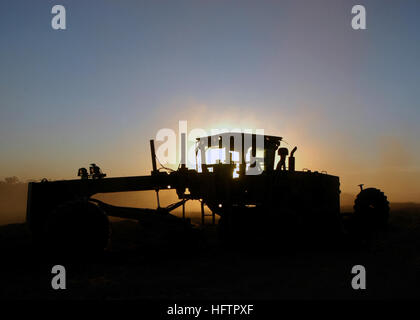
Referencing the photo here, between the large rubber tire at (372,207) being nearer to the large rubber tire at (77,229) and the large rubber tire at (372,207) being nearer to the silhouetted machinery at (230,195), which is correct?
the silhouetted machinery at (230,195)

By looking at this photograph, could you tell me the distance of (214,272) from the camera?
677 centimetres

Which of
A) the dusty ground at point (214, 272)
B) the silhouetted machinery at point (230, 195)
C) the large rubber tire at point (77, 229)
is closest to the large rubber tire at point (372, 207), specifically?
the dusty ground at point (214, 272)

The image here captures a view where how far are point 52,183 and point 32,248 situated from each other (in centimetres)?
177

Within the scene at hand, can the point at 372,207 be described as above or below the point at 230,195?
below

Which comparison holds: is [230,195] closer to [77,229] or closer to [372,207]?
[77,229]

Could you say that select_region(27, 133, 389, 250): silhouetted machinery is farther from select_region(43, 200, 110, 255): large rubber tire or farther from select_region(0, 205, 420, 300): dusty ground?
select_region(0, 205, 420, 300): dusty ground

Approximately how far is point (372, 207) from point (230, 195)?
23.1 ft

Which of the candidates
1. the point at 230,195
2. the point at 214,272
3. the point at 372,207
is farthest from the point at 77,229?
the point at 372,207

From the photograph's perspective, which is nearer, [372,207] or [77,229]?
[77,229]

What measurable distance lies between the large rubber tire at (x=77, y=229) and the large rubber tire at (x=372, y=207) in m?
9.32

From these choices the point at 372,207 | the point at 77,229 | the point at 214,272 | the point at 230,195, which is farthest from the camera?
the point at 372,207

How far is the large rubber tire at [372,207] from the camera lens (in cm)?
1260

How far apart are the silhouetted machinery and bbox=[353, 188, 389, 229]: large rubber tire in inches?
108

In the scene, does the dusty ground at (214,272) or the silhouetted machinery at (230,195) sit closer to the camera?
the dusty ground at (214,272)
